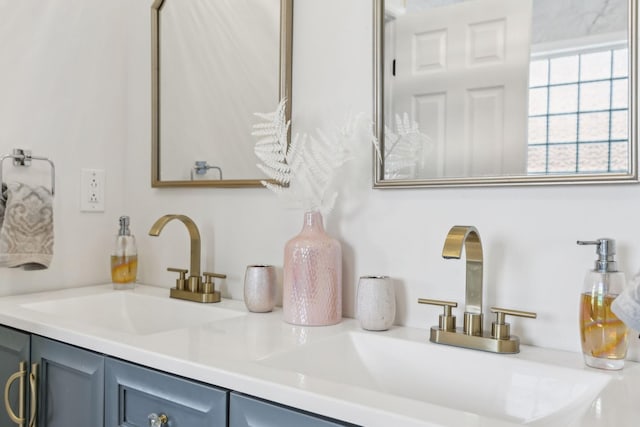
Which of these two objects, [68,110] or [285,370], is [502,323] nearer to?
[285,370]

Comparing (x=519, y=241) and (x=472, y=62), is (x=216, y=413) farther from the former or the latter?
(x=472, y=62)

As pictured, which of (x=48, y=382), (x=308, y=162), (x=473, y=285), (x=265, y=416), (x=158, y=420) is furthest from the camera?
(x=308, y=162)

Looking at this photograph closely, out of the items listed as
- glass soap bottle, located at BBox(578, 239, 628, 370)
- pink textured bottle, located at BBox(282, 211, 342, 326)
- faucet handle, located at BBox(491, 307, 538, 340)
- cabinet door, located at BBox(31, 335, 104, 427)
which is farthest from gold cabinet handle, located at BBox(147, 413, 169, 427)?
glass soap bottle, located at BBox(578, 239, 628, 370)

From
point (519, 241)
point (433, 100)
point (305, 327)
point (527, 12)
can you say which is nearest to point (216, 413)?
point (305, 327)

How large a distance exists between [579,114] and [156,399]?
91 cm

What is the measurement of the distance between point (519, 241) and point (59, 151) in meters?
1.32

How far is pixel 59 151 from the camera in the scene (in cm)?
165

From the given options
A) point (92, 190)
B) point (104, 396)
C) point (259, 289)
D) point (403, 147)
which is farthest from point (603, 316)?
point (92, 190)

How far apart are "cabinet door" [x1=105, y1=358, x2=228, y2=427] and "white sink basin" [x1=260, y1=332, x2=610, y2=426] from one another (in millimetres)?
116

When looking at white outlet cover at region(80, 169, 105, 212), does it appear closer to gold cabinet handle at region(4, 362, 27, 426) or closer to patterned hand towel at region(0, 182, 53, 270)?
patterned hand towel at region(0, 182, 53, 270)

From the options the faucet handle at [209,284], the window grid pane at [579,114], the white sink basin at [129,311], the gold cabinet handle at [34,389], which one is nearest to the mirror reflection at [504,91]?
the window grid pane at [579,114]

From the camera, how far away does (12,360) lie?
4.14 feet

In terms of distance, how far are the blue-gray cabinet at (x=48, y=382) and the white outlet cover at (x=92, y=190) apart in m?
0.53

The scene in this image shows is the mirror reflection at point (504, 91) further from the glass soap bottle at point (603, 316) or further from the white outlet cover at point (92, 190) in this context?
the white outlet cover at point (92, 190)
